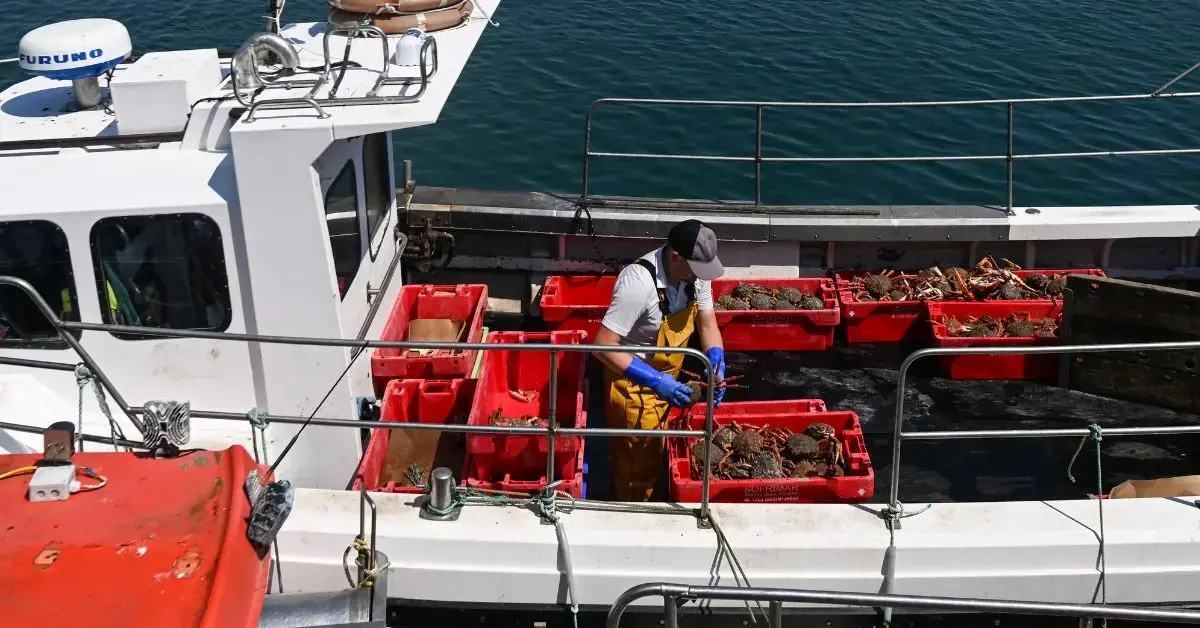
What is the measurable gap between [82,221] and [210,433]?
50.4 inches

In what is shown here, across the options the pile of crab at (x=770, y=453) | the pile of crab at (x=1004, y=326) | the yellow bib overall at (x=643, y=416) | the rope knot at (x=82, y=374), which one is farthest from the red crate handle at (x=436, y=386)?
the pile of crab at (x=1004, y=326)

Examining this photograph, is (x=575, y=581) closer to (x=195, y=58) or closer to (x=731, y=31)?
(x=195, y=58)

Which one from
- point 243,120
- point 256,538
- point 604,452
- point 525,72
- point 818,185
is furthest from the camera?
point 525,72

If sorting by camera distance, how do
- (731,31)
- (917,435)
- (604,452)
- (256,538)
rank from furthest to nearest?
1. (731,31)
2. (604,452)
3. (917,435)
4. (256,538)

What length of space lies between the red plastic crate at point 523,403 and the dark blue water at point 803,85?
7.09 meters

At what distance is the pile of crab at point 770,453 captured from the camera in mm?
6023

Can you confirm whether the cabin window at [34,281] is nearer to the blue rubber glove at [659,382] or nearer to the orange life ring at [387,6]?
the orange life ring at [387,6]

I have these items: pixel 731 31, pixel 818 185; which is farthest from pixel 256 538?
pixel 731 31

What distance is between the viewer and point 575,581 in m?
5.12

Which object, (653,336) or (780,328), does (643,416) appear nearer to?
(653,336)

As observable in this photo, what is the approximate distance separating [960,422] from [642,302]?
2.53 meters

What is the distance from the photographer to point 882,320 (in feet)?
26.6

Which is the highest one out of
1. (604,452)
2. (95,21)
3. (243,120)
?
(95,21)

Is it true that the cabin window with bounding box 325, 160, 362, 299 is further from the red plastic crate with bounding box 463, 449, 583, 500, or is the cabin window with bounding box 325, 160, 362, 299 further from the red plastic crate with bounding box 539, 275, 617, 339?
the red plastic crate with bounding box 539, 275, 617, 339
